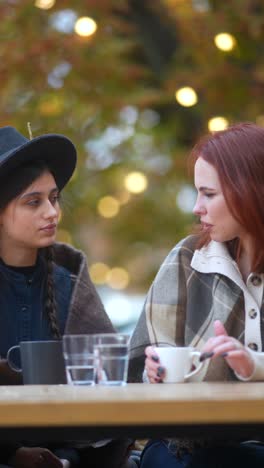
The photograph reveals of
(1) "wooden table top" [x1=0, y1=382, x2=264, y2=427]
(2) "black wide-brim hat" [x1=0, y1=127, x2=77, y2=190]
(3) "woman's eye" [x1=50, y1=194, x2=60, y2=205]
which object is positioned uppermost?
(2) "black wide-brim hat" [x1=0, y1=127, x2=77, y2=190]

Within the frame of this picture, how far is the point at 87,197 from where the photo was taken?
834 centimetres

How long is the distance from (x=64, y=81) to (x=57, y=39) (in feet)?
1.37

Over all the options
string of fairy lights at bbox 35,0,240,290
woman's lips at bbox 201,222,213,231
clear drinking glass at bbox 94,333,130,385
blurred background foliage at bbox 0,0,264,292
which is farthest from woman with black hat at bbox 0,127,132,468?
blurred background foliage at bbox 0,0,264,292

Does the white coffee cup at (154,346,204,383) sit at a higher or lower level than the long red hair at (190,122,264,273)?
lower

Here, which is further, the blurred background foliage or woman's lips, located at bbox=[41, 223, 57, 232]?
the blurred background foliage

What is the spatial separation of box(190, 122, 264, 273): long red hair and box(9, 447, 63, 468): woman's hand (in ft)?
2.35

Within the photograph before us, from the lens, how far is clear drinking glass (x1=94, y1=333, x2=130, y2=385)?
2615mm

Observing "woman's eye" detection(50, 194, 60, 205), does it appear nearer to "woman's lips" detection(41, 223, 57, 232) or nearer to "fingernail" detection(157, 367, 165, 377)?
"woman's lips" detection(41, 223, 57, 232)

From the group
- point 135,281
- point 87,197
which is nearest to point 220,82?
point 87,197

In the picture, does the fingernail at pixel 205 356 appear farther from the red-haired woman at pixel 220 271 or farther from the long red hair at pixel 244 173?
A: the long red hair at pixel 244 173

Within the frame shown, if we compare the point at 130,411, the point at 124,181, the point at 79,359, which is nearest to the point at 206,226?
the point at 79,359

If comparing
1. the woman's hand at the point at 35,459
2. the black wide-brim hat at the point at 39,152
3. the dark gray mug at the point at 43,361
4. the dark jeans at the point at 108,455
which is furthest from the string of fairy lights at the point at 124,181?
the dark gray mug at the point at 43,361

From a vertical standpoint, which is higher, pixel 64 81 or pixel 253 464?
pixel 64 81

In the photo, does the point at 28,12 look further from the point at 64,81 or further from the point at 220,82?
the point at 220,82
